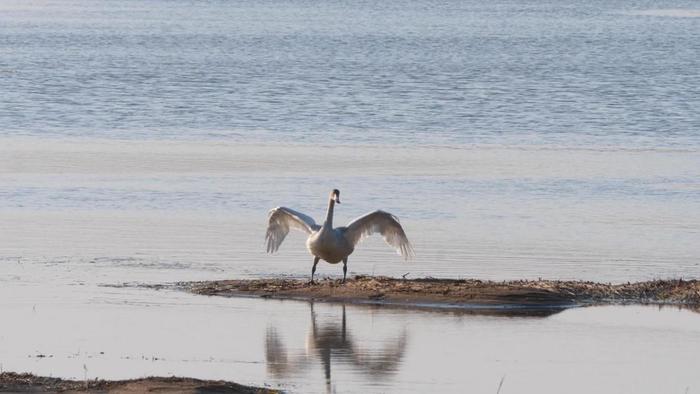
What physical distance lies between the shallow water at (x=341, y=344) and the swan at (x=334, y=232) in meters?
1.14

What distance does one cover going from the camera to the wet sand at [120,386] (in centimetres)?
1126

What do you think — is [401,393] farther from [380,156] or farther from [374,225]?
[380,156]

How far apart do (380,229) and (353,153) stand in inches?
520

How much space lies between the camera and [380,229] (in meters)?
17.8

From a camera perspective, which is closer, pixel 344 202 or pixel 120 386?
pixel 120 386

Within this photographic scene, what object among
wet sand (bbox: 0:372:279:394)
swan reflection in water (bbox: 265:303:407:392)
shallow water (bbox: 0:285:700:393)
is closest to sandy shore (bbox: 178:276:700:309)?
shallow water (bbox: 0:285:700:393)

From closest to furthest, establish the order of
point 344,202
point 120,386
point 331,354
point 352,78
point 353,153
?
1. point 120,386
2. point 331,354
3. point 344,202
4. point 353,153
5. point 352,78

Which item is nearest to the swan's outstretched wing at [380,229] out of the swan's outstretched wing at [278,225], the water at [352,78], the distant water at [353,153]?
the distant water at [353,153]

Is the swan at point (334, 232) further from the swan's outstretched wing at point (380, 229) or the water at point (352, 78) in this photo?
the water at point (352, 78)

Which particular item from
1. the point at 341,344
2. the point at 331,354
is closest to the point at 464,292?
the point at 341,344

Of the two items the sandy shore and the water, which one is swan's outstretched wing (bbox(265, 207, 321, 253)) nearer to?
the sandy shore

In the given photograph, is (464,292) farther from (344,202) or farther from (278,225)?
(344,202)

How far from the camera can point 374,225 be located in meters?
17.6

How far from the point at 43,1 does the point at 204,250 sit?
109 meters
